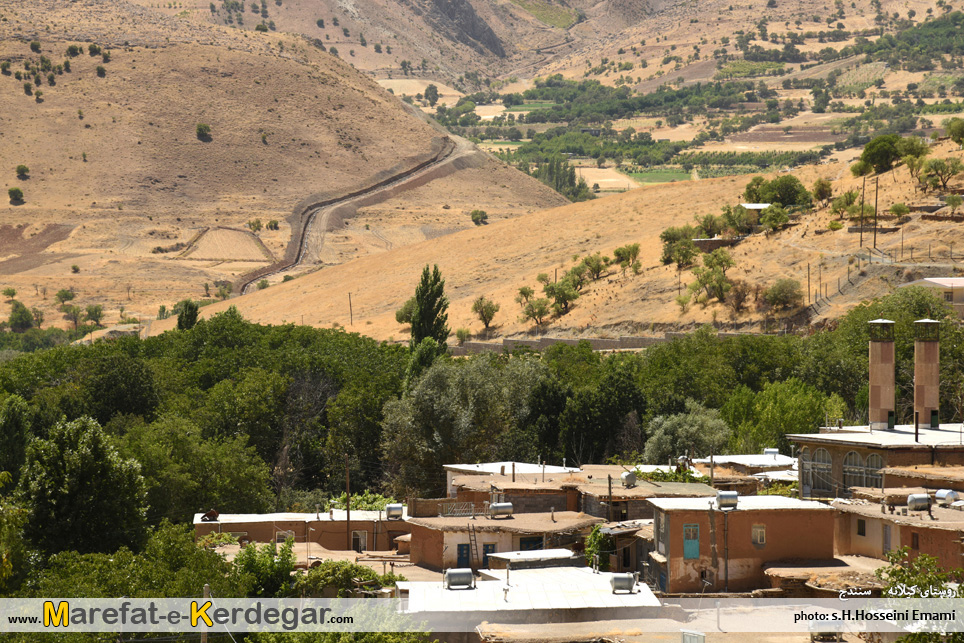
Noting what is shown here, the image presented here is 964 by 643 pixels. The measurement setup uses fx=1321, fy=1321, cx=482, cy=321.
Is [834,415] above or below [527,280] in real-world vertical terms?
below

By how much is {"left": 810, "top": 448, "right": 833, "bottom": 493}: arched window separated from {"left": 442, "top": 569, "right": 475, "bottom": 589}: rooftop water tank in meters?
10.4

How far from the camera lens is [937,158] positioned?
8331cm

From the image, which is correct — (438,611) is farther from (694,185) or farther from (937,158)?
(694,185)

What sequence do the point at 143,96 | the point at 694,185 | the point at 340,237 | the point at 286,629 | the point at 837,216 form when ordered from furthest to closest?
the point at 143,96 < the point at 340,237 < the point at 694,185 < the point at 837,216 < the point at 286,629

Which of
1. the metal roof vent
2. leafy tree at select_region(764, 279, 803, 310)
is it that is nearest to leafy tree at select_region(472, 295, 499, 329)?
leafy tree at select_region(764, 279, 803, 310)

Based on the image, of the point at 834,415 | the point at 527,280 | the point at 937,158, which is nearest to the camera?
the point at 834,415

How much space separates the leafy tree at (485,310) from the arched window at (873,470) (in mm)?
56898

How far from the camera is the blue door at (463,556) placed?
26.4m

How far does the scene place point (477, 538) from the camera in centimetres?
2672

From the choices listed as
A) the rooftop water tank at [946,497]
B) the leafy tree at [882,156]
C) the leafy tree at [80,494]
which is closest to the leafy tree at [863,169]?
the leafy tree at [882,156]

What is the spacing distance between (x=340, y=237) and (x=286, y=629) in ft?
423

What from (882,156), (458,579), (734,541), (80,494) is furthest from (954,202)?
(458,579)

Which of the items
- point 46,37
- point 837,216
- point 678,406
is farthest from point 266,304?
point 46,37

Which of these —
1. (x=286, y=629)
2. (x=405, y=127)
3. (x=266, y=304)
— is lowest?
(x=286, y=629)
